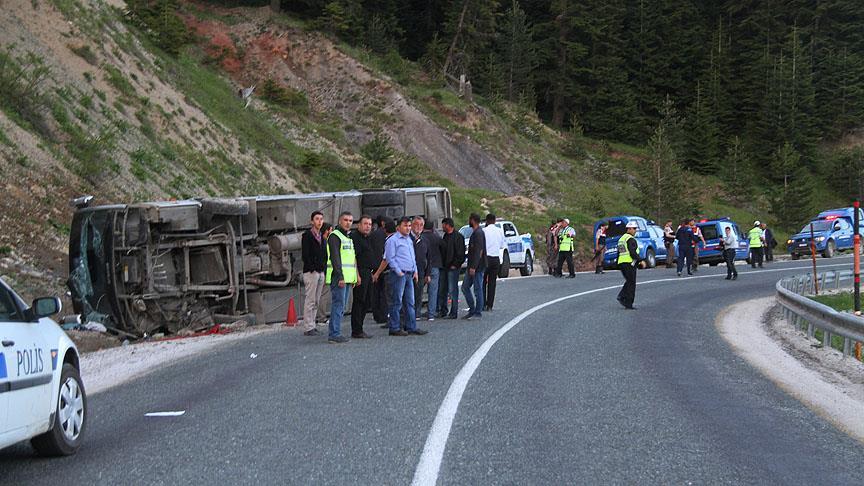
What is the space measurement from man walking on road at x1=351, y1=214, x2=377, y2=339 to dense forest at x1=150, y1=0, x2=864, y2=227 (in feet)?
141

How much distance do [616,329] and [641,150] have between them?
2219 inches

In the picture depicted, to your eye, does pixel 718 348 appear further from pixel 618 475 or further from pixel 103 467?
pixel 103 467

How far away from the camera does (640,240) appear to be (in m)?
36.0

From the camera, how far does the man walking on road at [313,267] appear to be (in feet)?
49.9

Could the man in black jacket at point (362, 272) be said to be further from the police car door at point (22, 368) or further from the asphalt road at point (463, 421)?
the police car door at point (22, 368)

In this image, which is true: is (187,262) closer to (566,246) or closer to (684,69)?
(566,246)

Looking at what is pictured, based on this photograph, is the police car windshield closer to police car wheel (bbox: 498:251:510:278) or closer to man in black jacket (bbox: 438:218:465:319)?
police car wheel (bbox: 498:251:510:278)

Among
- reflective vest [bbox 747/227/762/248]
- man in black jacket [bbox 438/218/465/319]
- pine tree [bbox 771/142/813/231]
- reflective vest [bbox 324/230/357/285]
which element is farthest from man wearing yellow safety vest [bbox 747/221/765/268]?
pine tree [bbox 771/142/813/231]

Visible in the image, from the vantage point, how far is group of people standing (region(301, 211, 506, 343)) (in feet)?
46.1

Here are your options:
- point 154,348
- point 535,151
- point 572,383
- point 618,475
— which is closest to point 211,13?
point 535,151

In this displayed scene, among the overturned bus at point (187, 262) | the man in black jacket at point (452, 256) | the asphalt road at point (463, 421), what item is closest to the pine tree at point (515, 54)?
the overturned bus at point (187, 262)

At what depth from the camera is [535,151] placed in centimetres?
5675

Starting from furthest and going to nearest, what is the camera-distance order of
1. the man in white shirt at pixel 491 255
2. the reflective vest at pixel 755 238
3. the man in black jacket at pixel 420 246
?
the reflective vest at pixel 755 238 < the man in white shirt at pixel 491 255 < the man in black jacket at pixel 420 246

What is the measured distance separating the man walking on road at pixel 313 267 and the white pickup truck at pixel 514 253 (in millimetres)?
16376
